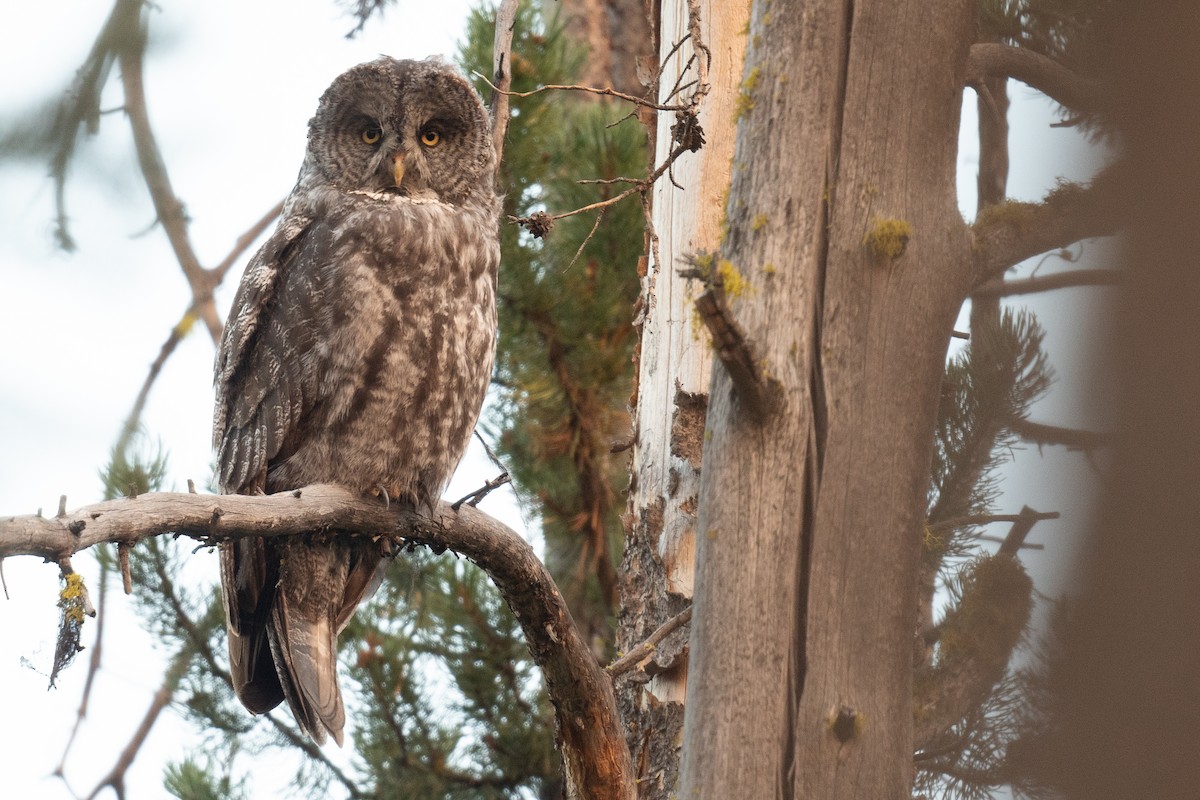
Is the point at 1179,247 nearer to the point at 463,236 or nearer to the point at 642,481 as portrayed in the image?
the point at 642,481

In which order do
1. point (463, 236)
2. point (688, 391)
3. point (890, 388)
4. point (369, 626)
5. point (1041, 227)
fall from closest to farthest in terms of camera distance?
point (1041, 227) → point (890, 388) → point (688, 391) → point (463, 236) → point (369, 626)

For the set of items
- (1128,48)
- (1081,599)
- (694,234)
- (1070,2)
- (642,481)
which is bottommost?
(1081,599)

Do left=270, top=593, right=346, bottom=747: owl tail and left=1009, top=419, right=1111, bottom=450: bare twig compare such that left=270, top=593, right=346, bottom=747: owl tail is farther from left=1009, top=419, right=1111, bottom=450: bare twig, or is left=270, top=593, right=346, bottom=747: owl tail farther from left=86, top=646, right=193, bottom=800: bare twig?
left=1009, top=419, right=1111, bottom=450: bare twig

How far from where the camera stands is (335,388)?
2613 mm

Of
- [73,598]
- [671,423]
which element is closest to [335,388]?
[671,423]

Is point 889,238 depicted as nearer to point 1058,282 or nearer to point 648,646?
point 1058,282

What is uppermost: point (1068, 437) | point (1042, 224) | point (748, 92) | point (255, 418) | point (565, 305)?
point (565, 305)

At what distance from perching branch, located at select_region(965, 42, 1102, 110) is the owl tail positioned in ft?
6.41

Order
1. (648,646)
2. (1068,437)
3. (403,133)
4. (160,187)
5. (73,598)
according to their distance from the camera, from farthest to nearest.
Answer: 1. (403,133)
2. (160,187)
3. (648,646)
4. (73,598)
5. (1068,437)

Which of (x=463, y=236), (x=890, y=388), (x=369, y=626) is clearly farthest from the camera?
(x=369, y=626)

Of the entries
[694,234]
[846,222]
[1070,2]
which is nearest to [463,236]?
[694,234]

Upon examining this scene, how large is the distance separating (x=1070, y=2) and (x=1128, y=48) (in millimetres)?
297

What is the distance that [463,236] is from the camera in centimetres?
285

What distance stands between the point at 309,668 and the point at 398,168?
4.18 feet
